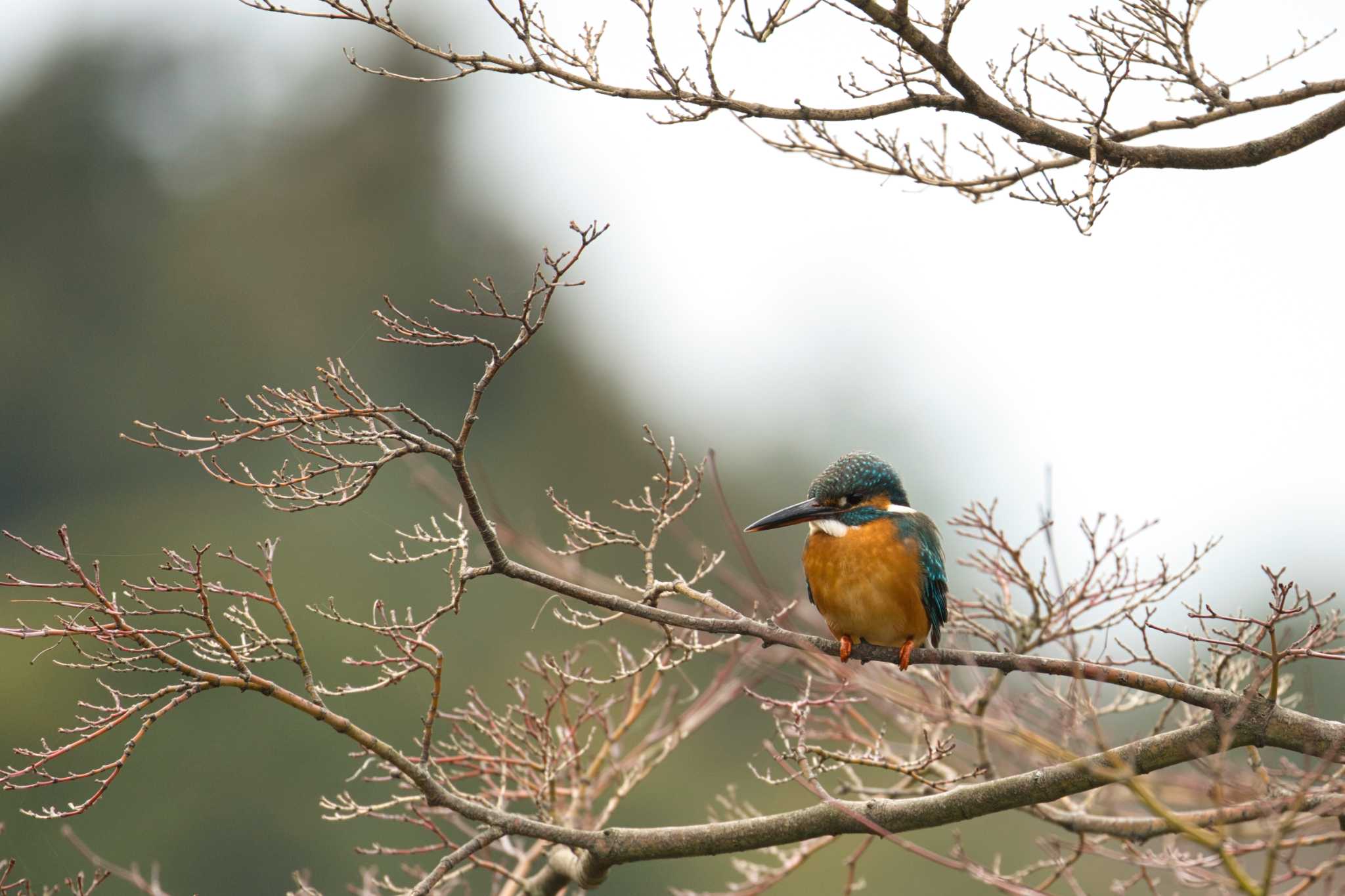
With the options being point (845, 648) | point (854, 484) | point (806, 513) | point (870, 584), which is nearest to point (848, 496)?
point (854, 484)

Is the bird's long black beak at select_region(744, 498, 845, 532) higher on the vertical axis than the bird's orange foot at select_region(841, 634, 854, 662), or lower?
higher

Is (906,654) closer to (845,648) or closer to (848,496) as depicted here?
(845,648)

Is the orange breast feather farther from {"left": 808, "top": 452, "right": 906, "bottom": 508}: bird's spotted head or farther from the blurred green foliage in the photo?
Result: the blurred green foliage

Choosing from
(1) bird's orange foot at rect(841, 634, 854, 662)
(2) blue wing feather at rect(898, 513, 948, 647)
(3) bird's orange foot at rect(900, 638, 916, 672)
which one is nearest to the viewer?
(3) bird's orange foot at rect(900, 638, 916, 672)

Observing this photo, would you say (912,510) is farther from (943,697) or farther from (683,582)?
(683,582)

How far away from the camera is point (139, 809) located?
12.2 metres

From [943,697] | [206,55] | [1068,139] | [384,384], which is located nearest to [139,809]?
[384,384]

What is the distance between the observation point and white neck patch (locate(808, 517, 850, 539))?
436cm

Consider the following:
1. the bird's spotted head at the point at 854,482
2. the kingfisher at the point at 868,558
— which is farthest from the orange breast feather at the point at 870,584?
the bird's spotted head at the point at 854,482

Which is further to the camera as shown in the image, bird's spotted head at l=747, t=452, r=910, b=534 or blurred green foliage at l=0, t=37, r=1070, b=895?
→ blurred green foliage at l=0, t=37, r=1070, b=895

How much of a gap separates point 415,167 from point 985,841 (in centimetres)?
1726

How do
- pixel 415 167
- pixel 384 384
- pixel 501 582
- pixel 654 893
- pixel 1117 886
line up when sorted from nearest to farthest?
pixel 1117 886, pixel 654 893, pixel 501 582, pixel 384 384, pixel 415 167

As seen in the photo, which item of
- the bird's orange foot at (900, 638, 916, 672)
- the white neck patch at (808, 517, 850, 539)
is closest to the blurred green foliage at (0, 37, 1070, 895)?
the white neck patch at (808, 517, 850, 539)

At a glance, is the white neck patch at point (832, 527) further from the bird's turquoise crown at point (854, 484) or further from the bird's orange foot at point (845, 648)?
the bird's orange foot at point (845, 648)
